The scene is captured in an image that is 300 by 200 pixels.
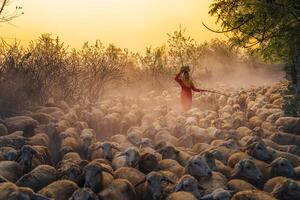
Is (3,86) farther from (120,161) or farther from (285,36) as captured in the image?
(285,36)

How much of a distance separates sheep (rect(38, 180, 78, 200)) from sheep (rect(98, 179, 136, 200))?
52 cm

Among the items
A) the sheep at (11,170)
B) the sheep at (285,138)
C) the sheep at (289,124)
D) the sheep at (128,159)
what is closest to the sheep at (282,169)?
the sheep at (128,159)

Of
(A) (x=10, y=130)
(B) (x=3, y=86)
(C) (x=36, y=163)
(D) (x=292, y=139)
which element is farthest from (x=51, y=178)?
(B) (x=3, y=86)

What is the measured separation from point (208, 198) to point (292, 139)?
5.85 metres

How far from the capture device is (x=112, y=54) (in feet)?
86.2

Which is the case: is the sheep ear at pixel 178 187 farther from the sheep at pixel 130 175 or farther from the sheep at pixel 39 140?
the sheep at pixel 39 140

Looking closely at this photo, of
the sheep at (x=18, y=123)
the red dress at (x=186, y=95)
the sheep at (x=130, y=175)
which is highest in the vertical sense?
the red dress at (x=186, y=95)

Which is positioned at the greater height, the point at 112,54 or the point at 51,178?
the point at 112,54

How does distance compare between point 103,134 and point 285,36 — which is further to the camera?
point 103,134

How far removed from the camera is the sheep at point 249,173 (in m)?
9.23

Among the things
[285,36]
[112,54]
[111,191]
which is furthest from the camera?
[112,54]

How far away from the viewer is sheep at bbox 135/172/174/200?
8.55m

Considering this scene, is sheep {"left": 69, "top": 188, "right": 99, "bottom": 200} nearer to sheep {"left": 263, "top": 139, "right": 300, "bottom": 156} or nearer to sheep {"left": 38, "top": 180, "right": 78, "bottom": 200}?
sheep {"left": 38, "top": 180, "right": 78, "bottom": 200}

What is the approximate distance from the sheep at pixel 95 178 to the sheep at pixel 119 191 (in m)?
0.19
